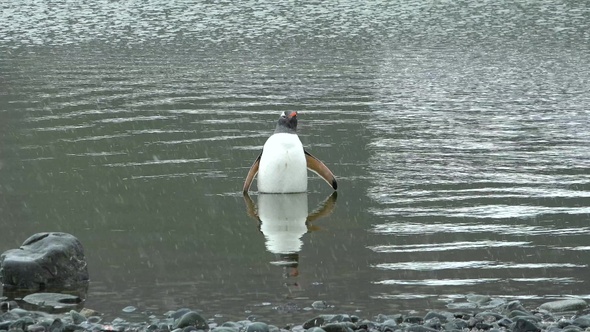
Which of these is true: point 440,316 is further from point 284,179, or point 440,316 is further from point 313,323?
point 284,179

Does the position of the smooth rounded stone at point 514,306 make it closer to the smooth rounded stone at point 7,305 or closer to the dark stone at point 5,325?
the dark stone at point 5,325

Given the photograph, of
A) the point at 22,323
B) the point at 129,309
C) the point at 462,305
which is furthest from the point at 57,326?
the point at 462,305

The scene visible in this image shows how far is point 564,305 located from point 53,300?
10.9 feet

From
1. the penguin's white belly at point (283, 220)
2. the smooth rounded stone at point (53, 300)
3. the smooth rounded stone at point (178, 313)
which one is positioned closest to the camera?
the smooth rounded stone at point (178, 313)

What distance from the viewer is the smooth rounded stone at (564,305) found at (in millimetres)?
7070

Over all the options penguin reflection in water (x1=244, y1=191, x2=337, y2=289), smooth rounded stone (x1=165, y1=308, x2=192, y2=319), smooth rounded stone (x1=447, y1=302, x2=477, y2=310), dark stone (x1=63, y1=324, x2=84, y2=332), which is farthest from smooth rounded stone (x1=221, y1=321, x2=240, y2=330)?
smooth rounded stone (x1=447, y1=302, x2=477, y2=310)

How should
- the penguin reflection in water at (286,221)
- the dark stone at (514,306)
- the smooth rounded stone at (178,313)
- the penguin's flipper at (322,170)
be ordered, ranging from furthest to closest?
the penguin's flipper at (322,170) < the penguin reflection in water at (286,221) < the dark stone at (514,306) < the smooth rounded stone at (178,313)

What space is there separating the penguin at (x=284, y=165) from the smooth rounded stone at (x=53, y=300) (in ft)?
12.7

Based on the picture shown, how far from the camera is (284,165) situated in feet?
36.6

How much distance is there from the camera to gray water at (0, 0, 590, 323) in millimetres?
7949

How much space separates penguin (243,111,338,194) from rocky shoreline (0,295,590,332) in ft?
14.0

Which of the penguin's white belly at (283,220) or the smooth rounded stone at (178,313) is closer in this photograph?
the smooth rounded stone at (178,313)

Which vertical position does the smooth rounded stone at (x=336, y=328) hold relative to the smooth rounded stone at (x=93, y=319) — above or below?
above

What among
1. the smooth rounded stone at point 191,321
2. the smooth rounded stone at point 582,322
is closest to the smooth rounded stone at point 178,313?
the smooth rounded stone at point 191,321
